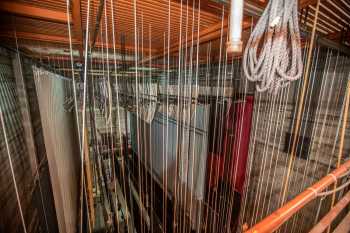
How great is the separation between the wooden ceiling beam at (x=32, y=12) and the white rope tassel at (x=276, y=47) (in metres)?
1.63

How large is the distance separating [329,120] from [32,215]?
3.42m

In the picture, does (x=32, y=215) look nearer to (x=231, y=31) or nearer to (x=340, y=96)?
(x=231, y=31)

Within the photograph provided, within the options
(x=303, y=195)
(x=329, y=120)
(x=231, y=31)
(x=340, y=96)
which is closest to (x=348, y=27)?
(x=340, y=96)

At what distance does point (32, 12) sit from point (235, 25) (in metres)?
1.74

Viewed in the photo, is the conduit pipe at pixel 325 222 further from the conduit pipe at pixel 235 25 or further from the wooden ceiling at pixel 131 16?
the wooden ceiling at pixel 131 16

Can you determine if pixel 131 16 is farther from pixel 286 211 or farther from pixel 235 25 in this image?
pixel 286 211

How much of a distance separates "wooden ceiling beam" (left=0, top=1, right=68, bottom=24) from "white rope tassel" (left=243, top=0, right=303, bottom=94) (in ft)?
5.34

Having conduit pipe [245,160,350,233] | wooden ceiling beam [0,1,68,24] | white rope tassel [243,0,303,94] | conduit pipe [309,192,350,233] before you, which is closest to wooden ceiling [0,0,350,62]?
wooden ceiling beam [0,1,68,24]

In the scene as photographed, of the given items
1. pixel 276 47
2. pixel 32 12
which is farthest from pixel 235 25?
pixel 32 12

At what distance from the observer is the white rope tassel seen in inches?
24.8

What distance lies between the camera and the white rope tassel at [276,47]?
2.06 ft

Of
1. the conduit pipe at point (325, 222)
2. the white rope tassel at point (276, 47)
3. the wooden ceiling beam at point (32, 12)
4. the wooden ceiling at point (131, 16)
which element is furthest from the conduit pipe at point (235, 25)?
the wooden ceiling beam at point (32, 12)

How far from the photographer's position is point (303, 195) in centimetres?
77

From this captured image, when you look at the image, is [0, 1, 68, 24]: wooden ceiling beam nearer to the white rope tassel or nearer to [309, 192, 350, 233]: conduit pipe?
the white rope tassel
